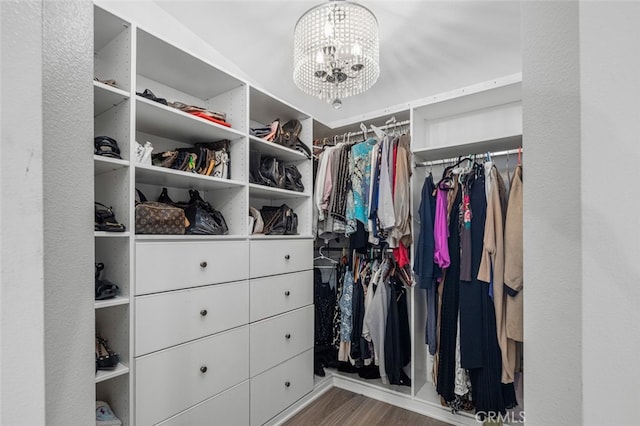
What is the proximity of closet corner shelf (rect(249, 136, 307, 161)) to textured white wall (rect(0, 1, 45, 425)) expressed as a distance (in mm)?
1437

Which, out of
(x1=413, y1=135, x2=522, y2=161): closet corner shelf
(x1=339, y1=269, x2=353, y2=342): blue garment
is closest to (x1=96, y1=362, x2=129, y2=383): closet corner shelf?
(x1=339, y1=269, x2=353, y2=342): blue garment

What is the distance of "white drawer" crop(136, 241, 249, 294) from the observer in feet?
4.21

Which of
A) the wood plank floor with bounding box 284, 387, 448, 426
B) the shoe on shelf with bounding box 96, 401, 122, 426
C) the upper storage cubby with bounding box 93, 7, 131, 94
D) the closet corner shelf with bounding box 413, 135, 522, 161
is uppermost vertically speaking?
the upper storage cubby with bounding box 93, 7, 131, 94

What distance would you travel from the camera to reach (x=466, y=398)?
6.20ft

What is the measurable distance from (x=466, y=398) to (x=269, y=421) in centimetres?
127

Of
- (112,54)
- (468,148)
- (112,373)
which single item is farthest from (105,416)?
(468,148)

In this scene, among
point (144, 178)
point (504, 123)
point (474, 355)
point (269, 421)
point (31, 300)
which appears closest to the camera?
point (31, 300)

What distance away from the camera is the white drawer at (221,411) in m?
1.41

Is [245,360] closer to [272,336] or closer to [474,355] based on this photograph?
[272,336]

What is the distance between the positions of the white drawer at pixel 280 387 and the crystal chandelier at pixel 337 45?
1.80m

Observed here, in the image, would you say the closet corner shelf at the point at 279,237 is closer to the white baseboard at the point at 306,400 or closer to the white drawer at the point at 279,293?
the white drawer at the point at 279,293

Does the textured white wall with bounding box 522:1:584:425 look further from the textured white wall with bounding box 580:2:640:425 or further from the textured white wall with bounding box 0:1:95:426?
the textured white wall with bounding box 0:1:95:426

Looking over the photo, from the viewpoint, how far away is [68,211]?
43cm

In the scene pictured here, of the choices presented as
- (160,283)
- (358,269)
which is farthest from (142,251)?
(358,269)
